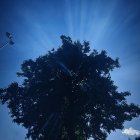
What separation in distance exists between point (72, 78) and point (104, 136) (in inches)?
398

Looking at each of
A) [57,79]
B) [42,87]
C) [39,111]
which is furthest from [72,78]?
[39,111]

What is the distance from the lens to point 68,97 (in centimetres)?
3077

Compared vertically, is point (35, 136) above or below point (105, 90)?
below

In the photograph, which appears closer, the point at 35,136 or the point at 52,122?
the point at 52,122

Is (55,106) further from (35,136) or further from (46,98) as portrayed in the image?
(35,136)

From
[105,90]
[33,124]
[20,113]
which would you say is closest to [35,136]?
[33,124]

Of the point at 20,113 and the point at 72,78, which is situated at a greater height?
the point at 72,78

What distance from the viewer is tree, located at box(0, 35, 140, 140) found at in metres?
29.2

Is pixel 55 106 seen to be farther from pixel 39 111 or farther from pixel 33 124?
pixel 33 124

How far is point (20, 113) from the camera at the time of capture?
31.6m

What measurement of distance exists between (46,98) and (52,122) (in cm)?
338

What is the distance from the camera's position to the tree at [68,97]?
1149 inches

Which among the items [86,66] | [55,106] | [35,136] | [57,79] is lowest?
[35,136]

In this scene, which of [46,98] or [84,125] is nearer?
[46,98]
